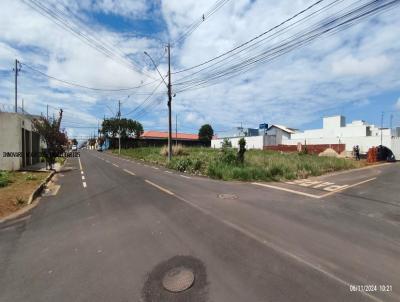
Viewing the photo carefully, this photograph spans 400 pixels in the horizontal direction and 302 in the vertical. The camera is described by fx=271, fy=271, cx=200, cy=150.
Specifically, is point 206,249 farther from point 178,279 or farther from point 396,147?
point 396,147

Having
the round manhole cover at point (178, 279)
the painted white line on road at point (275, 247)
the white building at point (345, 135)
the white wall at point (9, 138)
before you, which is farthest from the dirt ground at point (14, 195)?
the white building at point (345, 135)

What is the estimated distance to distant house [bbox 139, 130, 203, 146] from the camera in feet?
279

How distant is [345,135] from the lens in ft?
202

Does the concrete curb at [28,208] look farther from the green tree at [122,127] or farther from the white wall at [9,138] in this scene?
the green tree at [122,127]

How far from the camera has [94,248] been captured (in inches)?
218

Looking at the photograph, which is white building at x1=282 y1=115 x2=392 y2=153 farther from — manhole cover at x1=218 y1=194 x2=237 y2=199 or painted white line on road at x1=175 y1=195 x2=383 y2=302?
painted white line on road at x1=175 y1=195 x2=383 y2=302

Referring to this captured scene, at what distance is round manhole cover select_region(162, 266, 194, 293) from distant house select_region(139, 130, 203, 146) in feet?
259

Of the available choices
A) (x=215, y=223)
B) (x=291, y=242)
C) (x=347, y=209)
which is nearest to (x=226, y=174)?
(x=347, y=209)

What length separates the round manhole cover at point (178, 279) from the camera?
4.00 metres

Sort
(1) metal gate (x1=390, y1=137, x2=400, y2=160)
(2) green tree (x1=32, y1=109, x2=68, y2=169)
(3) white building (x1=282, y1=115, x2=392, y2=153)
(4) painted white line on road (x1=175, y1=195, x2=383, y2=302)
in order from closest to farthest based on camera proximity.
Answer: (4) painted white line on road (x1=175, y1=195, x2=383, y2=302) → (2) green tree (x1=32, y1=109, x2=68, y2=169) → (1) metal gate (x1=390, y1=137, x2=400, y2=160) → (3) white building (x1=282, y1=115, x2=392, y2=153)

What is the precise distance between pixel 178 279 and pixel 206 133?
8560 centimetres

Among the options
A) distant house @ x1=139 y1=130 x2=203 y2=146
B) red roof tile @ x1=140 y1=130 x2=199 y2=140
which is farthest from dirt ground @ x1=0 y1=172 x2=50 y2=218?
red roof tile @ x1=140 y1=130 x2=199 y2=140

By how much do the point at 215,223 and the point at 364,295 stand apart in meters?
3.71

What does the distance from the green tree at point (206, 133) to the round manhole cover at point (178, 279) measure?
84849mm
